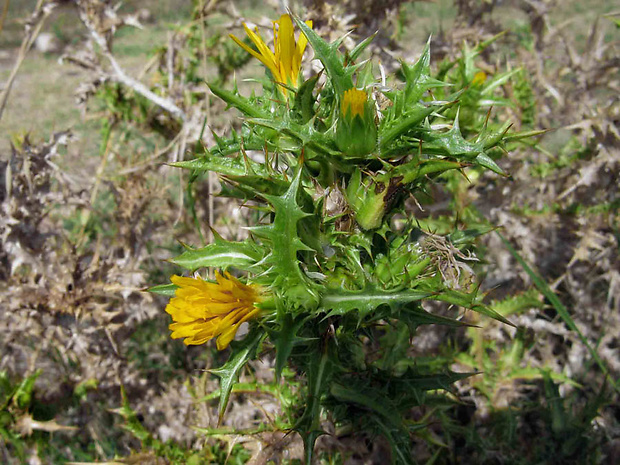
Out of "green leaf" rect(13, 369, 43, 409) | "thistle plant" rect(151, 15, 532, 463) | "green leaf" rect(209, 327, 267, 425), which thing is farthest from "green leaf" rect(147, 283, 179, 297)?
"green leaf" rect(13, 369, 43, 409)

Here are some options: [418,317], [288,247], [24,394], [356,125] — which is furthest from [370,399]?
[24,394]

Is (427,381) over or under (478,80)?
under

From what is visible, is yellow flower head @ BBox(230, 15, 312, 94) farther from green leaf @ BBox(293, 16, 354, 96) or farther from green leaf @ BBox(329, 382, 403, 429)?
green leaf @ BBox(329, 382, 403, 429)

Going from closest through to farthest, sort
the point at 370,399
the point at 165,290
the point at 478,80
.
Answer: the point at 165,290 < the point at 370,399 < the point at 478,80

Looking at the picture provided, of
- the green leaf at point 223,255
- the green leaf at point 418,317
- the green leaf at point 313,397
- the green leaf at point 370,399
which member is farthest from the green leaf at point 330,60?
the green leaf at point 370,399

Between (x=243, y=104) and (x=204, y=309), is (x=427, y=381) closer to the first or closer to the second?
(x=204, y=309)

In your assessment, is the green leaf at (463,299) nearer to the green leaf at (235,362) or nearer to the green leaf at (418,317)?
the green leaf at (418,317)

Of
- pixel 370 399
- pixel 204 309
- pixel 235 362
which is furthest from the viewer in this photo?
pixel 370 399

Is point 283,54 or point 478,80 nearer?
point 283,54
